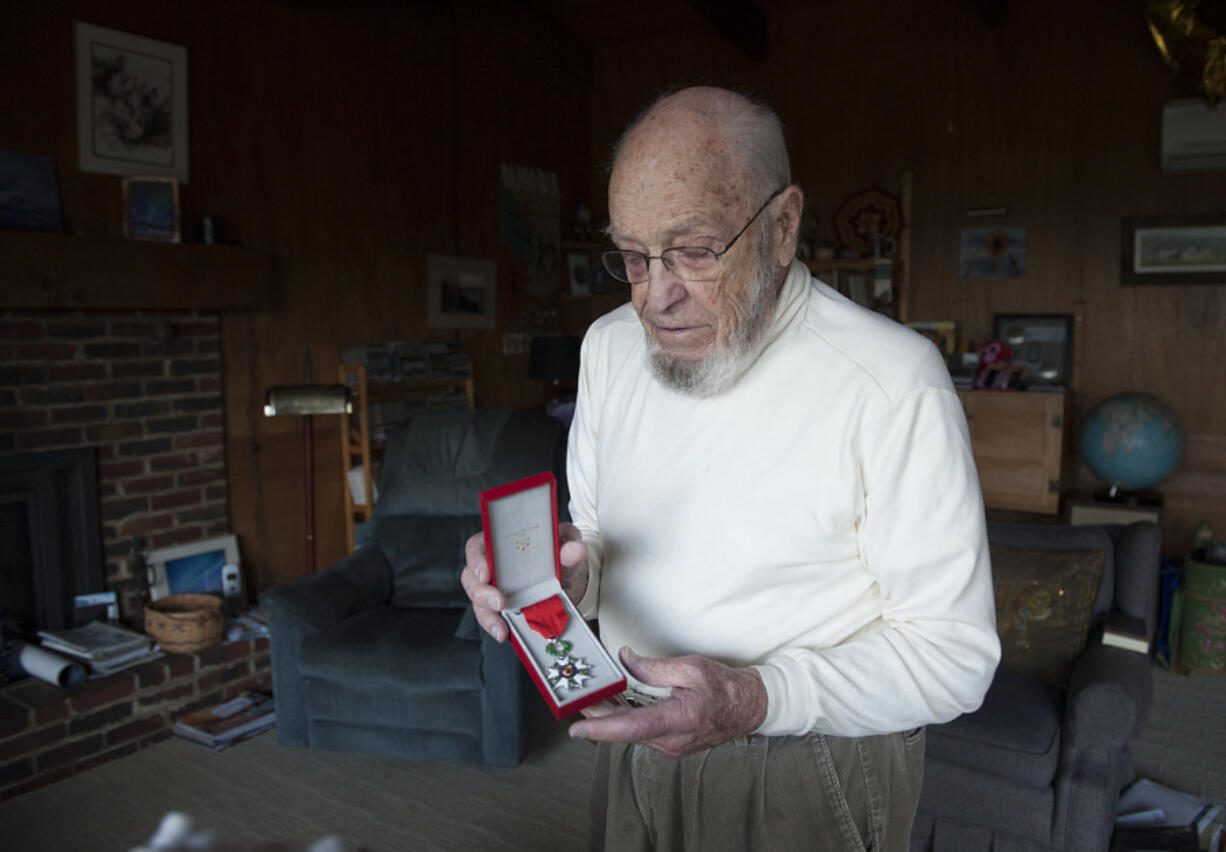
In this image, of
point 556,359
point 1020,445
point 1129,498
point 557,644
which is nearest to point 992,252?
point 1020,445

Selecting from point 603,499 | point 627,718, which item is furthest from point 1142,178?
point 627,718

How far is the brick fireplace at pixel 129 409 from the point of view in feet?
9.72

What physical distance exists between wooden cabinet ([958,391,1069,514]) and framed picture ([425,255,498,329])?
2.75 m

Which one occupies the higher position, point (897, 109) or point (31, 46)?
point (897, 109)

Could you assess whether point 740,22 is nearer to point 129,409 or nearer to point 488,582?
point 129,409

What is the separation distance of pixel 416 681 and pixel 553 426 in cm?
111

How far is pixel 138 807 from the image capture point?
2.64 metres

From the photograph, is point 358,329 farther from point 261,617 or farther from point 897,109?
point 897,109

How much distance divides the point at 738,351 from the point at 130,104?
3.13m

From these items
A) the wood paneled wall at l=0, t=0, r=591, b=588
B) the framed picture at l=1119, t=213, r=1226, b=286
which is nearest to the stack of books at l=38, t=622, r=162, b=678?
the wood paneled wall at l=0, t=0, r=591, b=588

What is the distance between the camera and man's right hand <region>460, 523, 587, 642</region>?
105 cm

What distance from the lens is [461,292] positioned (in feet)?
16.2

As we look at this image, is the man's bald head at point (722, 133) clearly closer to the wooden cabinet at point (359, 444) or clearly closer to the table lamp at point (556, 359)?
the wooden cabinet at point (359, 444)

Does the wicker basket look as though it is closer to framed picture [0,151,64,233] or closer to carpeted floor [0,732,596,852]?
carpeted floor [0,732,596,852]
